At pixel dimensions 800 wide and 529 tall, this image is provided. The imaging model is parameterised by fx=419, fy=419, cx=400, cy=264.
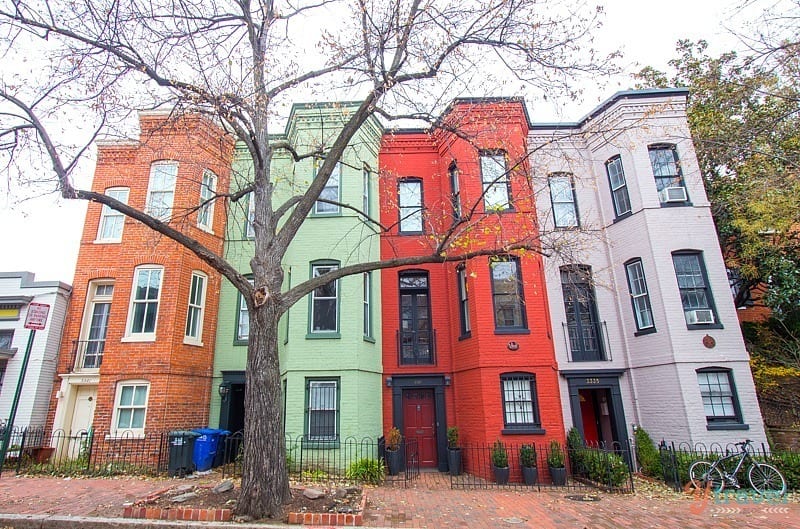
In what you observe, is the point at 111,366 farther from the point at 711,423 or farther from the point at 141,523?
the point at 711,423

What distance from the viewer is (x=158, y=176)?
13.8 meters

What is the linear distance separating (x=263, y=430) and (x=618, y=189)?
12765 millimetres

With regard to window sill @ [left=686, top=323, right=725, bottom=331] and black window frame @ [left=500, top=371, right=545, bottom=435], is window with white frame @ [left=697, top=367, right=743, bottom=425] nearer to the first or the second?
window sill @ [left=686, top=323, right=725, bottom=331]

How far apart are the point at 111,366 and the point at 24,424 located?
10.7ft

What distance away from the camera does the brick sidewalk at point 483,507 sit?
6.93m

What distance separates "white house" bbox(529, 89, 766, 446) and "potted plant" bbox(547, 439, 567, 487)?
2.17m

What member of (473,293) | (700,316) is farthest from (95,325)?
(700,316)

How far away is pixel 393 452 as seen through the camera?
1088 centimetres

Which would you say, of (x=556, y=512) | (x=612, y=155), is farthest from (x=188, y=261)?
(x=612, y=155)

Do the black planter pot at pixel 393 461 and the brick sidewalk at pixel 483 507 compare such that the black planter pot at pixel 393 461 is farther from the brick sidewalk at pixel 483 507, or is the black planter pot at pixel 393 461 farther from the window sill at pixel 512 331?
the window sill at pixel 512 331

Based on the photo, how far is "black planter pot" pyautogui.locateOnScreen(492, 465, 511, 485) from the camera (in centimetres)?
1006

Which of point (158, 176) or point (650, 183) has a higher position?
point (158, 176)

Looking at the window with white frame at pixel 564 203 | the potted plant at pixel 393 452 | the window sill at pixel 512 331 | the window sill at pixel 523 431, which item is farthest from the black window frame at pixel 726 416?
the potted plant at pixel 393 452

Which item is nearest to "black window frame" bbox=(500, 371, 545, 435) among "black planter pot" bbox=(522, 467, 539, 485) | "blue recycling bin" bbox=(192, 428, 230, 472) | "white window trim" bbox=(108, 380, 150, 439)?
"black planter pot" bbox=(522, 467, 539, 485)
